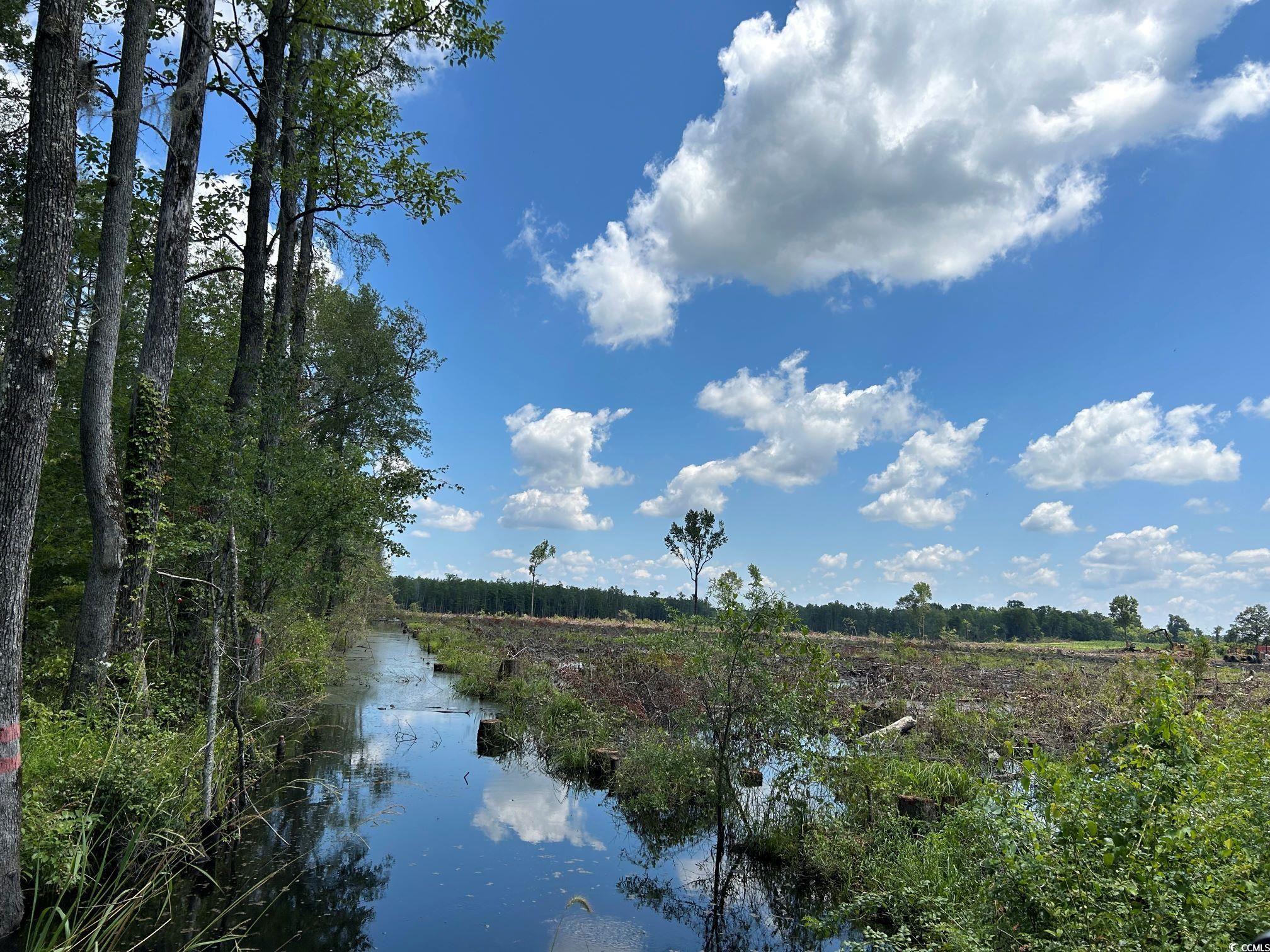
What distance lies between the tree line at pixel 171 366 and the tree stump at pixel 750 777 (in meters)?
5.59

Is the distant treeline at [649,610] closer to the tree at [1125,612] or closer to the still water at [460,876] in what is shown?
the tree at [1125,612]

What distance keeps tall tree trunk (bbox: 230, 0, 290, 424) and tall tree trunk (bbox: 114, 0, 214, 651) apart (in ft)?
8.33

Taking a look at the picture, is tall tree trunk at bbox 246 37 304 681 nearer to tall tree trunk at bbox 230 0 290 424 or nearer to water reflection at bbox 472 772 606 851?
tall tree trunk at bbox 230 0 290 424

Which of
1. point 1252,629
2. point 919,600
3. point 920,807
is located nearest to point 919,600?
point 919,600

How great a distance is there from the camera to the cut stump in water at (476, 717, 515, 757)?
12.0 metres

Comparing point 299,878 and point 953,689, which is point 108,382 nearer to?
point 299,878

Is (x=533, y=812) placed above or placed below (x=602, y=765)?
below

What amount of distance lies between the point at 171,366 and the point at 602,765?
8.40 m

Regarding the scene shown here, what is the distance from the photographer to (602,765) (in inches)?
417

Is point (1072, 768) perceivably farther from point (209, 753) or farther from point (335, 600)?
point (335, 600)

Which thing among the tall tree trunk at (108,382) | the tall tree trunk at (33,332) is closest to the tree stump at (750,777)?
the tall tree trunk at (33,332)

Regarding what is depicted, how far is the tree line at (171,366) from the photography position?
5.27 meters

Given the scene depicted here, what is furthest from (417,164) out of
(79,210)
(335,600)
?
(335,600)

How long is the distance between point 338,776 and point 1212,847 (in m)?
10.1
